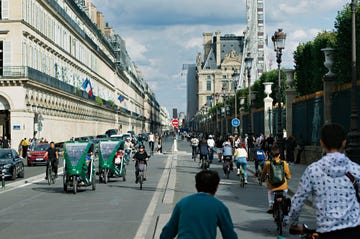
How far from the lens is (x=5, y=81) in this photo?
5388 cm

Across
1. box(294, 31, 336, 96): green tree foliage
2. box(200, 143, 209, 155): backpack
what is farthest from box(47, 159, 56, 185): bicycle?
box(294, 31, 336, 96): green tree foliage

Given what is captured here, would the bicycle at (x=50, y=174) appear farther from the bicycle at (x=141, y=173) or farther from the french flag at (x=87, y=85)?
the french flag at (x=87, y=85)

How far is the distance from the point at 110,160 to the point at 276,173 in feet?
45.0

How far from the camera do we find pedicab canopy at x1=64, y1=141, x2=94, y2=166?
70.5 feet

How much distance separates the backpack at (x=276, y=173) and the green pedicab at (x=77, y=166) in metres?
9.92

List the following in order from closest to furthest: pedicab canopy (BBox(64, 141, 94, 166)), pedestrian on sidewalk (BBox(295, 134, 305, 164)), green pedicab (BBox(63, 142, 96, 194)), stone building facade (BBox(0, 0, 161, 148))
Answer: green pedicab (BBox(63, 142, 96, 194)) → pedicab canopy (BBox(64, 141, 94, 166)) → pedestrian on sidewalk (BBox(295, 134, 305, 164)) → stone building facade (BBox(0, 0, 161, 148))

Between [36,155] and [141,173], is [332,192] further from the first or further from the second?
[36,155]

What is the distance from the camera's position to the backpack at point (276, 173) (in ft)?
40.8

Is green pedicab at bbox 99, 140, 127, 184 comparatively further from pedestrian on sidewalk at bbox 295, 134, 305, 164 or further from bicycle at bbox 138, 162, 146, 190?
pedestrian on sidewalk at bbox 295, 134, 305, 164

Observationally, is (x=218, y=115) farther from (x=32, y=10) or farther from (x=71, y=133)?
(x=32, y=10)

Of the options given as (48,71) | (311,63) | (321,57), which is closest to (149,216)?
(321,57)

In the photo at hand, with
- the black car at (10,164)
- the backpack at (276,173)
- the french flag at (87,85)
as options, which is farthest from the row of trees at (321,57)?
the french flag at (87,85)

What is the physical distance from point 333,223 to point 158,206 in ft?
37.8

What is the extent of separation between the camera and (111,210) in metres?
16.0
